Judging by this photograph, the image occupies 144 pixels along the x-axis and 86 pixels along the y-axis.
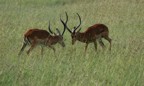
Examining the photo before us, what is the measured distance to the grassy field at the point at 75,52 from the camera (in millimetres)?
5508

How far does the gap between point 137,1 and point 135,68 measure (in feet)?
45.7

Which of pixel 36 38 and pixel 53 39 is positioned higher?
pixel 36 38

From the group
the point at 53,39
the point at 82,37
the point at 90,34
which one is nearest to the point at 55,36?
the point at 53,39

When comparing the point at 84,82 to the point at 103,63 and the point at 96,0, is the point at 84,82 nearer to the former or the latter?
the point at 103,63

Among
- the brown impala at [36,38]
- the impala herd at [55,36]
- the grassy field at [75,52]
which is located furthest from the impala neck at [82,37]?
the brown impala at [36,38]

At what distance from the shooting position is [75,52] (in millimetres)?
8742

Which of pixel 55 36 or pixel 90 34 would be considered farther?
pixel 90 34

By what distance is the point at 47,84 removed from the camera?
529cm

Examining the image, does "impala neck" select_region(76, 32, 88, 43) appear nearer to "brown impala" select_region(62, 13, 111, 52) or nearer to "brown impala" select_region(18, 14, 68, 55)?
"brown impala" select_region(62, 13, 111, 52)

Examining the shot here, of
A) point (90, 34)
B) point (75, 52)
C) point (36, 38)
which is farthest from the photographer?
point (90, 34)

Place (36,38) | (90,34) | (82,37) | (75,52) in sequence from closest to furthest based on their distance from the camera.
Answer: (75,52)
(36,38)
(82,37)
(90,34)

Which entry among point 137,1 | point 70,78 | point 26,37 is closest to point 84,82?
point 70,78

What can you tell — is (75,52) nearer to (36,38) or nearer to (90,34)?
(36,38)

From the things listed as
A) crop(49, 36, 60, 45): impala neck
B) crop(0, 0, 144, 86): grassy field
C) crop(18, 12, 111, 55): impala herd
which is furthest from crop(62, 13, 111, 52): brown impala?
crop(49, 36, 60, 45): impala neck
